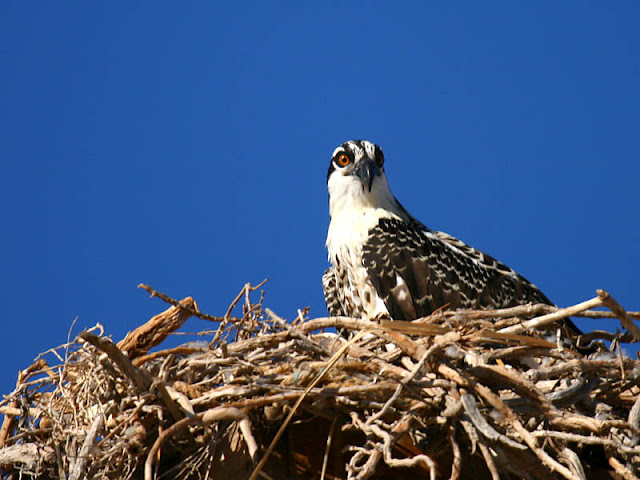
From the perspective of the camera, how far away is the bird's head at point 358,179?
661 centimetres

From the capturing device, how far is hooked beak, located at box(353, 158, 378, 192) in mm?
6512

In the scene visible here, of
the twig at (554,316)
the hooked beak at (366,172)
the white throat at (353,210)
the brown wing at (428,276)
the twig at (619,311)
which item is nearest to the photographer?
the twig at (619,311)

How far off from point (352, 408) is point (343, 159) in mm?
3385

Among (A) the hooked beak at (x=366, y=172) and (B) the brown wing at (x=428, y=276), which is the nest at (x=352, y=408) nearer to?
(B) the brown wing at (x=428, y=276)

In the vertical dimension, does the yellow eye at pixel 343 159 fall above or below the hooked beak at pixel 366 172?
above

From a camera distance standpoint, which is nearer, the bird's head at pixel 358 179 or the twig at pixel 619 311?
the twig at pixel 619 311

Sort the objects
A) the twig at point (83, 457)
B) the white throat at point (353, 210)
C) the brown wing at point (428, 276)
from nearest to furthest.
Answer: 1. the twig at point (83, 457)
2. the brown wing at point (428, 276)
3. the white throat at point (353, 210)

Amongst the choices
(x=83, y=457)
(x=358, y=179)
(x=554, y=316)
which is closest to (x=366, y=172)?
(x=358, y=179)

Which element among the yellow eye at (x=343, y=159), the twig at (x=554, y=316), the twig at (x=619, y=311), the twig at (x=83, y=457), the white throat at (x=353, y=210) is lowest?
the twig at (x=83, y=457)

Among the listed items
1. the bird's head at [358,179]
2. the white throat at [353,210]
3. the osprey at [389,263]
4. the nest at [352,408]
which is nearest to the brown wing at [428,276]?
the osprey at [389,263]

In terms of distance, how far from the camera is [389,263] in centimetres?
602

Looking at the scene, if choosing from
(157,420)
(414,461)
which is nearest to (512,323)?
(414,461)

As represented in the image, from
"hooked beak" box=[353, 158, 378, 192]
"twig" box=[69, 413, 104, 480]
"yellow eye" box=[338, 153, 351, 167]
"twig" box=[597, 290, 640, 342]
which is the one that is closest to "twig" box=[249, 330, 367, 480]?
"twig" box=[69, 413, 104, 480]

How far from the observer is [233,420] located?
373cm
